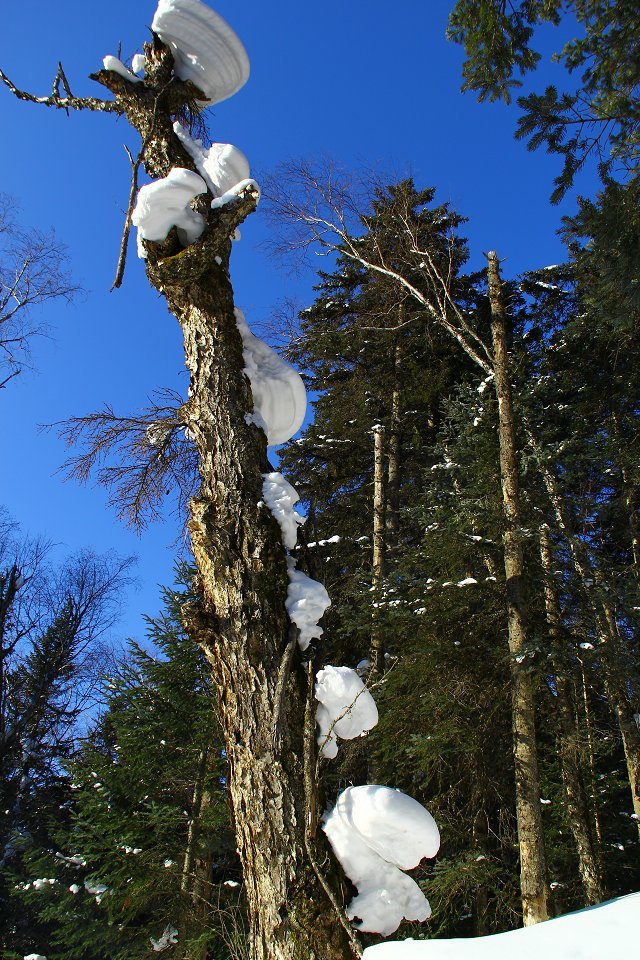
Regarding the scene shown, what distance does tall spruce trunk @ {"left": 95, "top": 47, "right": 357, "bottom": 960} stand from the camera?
2.13m

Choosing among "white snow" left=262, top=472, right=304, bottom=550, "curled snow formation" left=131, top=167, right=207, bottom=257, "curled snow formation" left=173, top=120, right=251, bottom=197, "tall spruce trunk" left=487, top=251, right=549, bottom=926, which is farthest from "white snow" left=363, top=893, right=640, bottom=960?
"tall spruce trunk" left=487, top=251, right=549, bottom=926

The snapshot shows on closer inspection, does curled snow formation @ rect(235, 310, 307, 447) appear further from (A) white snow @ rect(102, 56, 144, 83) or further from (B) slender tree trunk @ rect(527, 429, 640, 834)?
(B) slender tree trunk @ rect(527, 429, 640, 834)

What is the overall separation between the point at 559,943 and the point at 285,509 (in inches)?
73.2

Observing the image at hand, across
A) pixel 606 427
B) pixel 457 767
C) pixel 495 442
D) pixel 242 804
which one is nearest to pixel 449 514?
pixel 495 442

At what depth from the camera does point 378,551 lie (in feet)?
31.9

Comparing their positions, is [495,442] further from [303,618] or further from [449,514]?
[303,618]

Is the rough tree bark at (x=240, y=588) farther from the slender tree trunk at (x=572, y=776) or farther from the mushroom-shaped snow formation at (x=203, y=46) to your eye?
the slender tree trunk at (x=572, y=776)

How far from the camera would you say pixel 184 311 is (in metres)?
3.14

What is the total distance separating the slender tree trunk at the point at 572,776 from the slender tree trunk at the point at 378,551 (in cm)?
204

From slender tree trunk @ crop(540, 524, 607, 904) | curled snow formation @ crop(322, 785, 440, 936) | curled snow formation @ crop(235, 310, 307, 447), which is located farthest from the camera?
slender tree trunk @ crop(540, 524, 607, 904)

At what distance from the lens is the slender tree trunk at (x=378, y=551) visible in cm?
732

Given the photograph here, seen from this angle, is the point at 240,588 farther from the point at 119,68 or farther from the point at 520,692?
the point at 520,692

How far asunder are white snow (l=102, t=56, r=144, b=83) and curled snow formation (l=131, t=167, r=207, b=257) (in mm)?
1073

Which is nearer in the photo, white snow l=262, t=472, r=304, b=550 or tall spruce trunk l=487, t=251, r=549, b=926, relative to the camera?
white snow l=262, t=472, r=304, b=550
